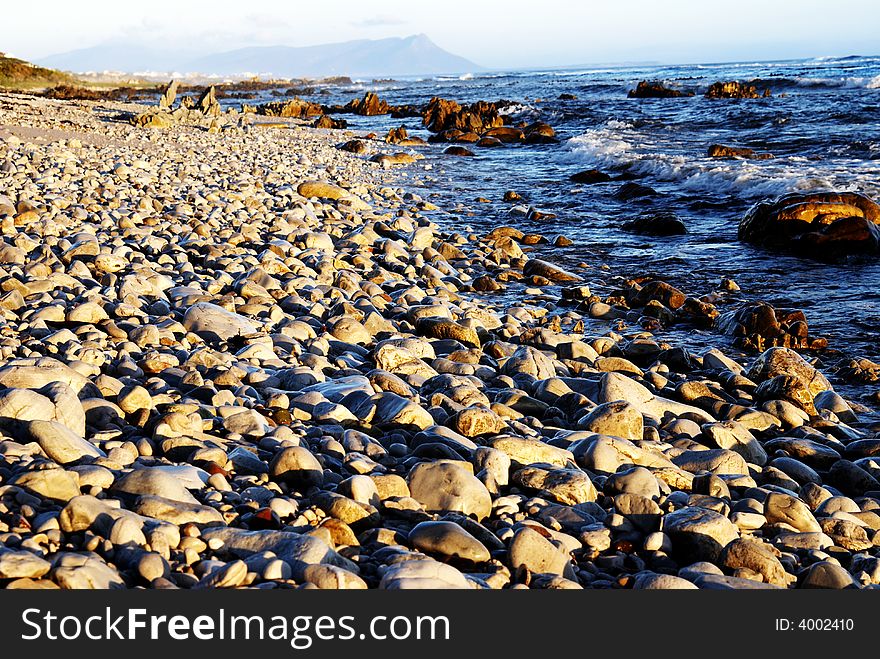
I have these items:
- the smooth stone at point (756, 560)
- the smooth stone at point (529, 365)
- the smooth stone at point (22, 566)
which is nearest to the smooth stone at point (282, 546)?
the smooth stone at point (22, 566)

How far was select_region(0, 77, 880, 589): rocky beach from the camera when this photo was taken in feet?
7.48

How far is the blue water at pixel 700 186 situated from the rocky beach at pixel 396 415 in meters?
0.38

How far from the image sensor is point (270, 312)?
4809mm

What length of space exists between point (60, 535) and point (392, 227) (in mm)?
6502

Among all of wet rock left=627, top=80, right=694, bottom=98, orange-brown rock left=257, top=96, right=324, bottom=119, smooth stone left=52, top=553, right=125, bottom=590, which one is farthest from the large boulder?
wet rock left=627, top=80, right=694, bottom=98

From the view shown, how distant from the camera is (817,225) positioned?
8211 millimetres

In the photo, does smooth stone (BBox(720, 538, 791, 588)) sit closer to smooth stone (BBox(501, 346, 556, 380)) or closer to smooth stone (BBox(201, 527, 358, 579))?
smooth stone (BBox(201, 527, 358, 579))

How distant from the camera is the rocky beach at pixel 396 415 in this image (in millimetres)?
2281

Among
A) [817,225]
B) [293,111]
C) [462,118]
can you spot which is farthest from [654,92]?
[817,225]

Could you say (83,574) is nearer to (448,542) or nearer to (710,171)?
(448,542)

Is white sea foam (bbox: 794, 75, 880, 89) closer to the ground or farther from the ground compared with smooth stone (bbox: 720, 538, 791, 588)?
farther from the ground

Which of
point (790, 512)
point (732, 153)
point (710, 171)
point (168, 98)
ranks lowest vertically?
point (790, 512)

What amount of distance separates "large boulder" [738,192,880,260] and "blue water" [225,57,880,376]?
23 cm

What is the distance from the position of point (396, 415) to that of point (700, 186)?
9.92 m
